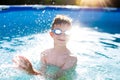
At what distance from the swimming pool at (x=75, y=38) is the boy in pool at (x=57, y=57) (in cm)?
20

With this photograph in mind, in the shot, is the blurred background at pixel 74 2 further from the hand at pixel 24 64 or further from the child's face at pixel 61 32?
the hand at pixel 24 64

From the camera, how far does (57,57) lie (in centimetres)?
355

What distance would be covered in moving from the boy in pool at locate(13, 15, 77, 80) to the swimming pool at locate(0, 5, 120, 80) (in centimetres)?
20

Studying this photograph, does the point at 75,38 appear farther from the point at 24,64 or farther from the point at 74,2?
the point at 74,2

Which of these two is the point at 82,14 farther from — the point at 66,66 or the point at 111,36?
the point at 66,66

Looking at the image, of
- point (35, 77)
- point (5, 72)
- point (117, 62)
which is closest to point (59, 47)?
point (35, 77)

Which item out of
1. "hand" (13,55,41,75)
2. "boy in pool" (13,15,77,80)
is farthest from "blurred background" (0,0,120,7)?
"hand" (13,55,41,75)

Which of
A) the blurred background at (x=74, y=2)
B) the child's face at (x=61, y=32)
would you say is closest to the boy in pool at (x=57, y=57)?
the child's face at (x=61, y=32)

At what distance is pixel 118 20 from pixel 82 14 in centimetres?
138

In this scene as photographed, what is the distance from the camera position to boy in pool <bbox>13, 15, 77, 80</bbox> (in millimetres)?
3228

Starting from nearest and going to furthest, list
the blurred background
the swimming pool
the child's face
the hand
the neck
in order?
1. the hand
2. the child's face
3. the neck
4. the swimming pool
5. the blurred background

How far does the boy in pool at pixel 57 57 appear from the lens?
10.6ft

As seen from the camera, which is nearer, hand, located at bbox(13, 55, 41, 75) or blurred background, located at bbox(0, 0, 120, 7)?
hand, located at bbox(13, 55, 41, 75)

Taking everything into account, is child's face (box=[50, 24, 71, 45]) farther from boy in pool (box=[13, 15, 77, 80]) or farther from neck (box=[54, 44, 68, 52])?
neck (box=[54, 44, 68, 52])
